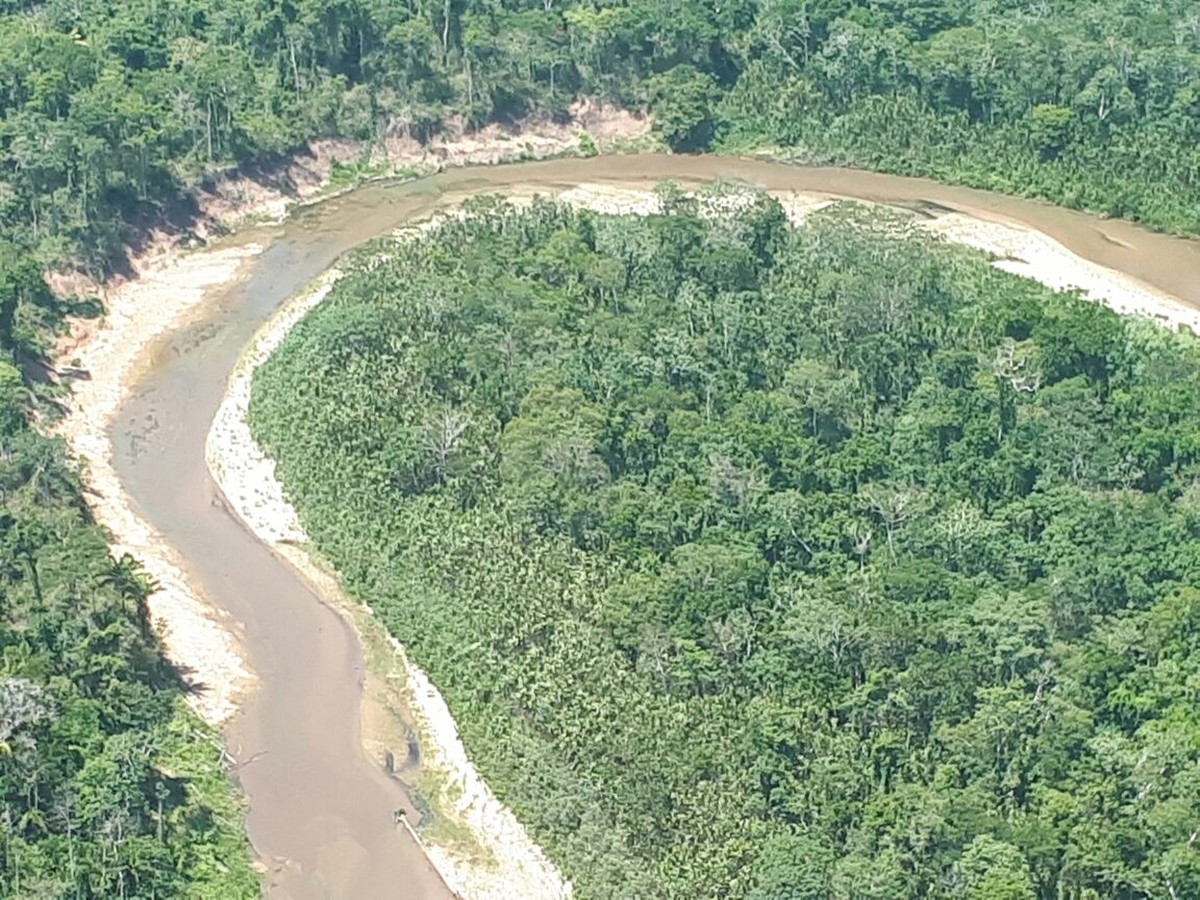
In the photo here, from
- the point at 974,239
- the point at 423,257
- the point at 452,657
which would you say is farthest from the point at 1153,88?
the point at 452,657

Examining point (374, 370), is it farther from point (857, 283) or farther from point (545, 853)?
point (545, 853)

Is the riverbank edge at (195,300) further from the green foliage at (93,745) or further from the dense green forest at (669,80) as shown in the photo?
the green foliage at (93,745)

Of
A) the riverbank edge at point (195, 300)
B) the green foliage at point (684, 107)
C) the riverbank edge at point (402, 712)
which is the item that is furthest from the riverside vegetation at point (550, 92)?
the riverbank edge at point (402, 712)

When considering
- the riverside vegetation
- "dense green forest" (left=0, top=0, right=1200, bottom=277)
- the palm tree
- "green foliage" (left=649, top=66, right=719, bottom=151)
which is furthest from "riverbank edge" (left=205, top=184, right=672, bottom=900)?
"green foliage" (left=649, top=66, right=719, bottom=151)

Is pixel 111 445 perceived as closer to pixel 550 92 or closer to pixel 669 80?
pixel 550 92

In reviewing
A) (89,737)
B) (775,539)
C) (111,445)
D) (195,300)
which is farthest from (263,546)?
(195,300)
